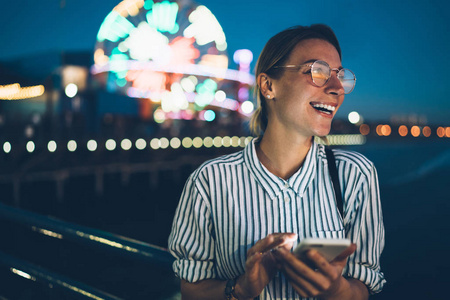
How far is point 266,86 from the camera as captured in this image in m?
1.77

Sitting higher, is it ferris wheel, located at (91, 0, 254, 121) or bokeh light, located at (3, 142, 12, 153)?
ferris wheel, located at (91, 0, 254, 121)

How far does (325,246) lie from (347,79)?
84 cm

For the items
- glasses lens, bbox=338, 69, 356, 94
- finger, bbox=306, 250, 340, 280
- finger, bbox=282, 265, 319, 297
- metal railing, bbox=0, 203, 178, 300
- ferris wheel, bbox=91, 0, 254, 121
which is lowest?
metal railing, bbox=0, 203, 178, 300

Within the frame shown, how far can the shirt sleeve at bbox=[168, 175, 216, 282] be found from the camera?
63.6 inches

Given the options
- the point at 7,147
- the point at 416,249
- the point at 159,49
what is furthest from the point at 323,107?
the point at 159,49

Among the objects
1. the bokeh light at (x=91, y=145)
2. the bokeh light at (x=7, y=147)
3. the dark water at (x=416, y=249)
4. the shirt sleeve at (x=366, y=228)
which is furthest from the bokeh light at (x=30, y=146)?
the shirt sleeve at (x=366, y=228)

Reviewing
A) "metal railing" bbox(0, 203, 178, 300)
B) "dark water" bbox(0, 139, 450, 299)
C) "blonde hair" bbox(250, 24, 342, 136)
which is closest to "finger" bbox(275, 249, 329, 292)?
"metal railing" bbox(0, 203, 178, 300)

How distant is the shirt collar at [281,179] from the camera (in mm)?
1594

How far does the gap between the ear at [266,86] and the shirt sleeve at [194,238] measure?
1.56 ft

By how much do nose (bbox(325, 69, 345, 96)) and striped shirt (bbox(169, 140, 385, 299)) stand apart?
25 cm

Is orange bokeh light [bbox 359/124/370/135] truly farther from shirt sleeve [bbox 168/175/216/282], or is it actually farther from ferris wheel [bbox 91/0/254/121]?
shirt sleeve [bbox 168/175/216/282]

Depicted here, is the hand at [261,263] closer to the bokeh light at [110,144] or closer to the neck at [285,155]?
the neck at [285,155]

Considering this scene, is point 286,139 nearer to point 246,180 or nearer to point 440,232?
point 246,180

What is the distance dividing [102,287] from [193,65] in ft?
112
